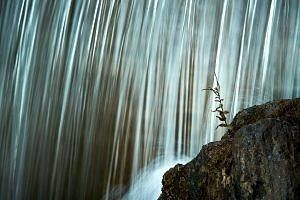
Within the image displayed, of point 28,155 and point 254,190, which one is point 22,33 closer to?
point 28,155

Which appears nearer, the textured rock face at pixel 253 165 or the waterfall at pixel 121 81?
the textured rock face at pixel 253 165

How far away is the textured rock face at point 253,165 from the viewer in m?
3.51

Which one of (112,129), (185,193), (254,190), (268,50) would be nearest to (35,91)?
(112,129)

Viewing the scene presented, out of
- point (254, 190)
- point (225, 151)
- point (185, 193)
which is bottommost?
point (185, 193)

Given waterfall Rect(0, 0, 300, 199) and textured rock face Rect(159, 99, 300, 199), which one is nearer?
textured rock face Rect(159, 99, 300, 199)

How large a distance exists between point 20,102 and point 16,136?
4.10 feet

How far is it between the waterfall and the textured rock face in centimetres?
427

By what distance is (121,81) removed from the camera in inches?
449

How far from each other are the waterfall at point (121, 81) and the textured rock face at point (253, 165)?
4272 millimetres

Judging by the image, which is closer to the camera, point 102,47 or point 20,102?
point 102,47

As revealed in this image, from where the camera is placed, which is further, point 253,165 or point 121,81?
point 121,81

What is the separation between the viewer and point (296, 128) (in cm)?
371

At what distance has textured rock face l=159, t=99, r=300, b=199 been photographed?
351 cm

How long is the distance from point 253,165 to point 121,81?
314 inches
